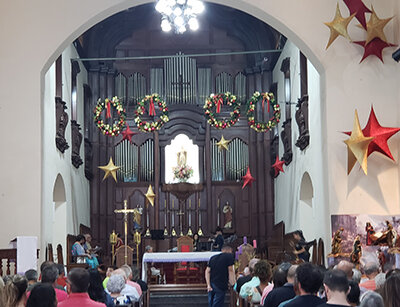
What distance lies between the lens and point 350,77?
12.5 m

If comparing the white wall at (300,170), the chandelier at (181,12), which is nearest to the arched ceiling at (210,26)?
the white wall at (300,170)

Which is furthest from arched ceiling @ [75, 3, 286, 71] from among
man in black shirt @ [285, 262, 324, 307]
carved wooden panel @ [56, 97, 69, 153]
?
man in black shirt @ [285, 262, 324, 307]

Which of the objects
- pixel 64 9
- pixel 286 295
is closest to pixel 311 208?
pixel 64 9

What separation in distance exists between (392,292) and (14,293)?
3.00m

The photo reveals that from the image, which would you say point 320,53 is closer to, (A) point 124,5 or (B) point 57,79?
(A) point 124,5

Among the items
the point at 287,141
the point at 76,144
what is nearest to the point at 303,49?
the point at 287,141

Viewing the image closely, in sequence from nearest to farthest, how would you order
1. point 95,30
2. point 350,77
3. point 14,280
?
point 14,280 → point 350,77 → point 95,30

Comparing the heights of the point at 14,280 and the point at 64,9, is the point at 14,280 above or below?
below

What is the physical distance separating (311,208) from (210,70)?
7.29 meters

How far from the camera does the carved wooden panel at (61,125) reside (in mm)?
16913

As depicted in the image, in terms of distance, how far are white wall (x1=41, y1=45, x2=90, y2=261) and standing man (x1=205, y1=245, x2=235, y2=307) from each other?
9.83 feet

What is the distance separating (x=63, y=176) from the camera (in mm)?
17750

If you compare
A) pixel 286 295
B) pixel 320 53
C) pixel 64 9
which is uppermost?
pixel 64 9

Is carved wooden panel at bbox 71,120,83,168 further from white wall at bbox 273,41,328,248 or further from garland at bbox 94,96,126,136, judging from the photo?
white wall at bbox 273,41,328,248
